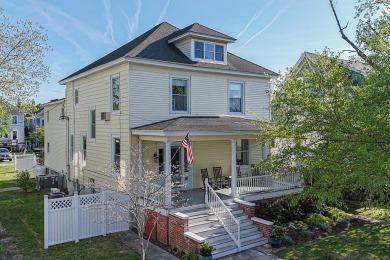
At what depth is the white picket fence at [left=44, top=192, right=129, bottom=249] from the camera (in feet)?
37.1

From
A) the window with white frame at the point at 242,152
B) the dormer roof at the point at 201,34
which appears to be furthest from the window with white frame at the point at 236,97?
the dormer roof at the point at 201,34

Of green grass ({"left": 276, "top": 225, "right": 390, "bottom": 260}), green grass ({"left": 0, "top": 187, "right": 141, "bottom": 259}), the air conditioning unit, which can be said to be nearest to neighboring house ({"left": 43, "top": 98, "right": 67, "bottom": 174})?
the air conditioning unit

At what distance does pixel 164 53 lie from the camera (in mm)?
15195

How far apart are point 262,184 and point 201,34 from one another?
8010 mm

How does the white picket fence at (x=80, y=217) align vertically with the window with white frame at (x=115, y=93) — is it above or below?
below

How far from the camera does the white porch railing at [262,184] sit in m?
14.1

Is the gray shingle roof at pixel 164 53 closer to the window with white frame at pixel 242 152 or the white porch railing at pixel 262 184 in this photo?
the window with white frame at pixel 242 152

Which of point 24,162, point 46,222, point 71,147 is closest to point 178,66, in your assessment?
point 46,222

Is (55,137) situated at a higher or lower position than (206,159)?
higher

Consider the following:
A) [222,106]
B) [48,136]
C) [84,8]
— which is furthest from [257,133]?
[48,136]

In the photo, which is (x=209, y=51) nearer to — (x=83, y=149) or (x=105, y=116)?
(x=105, y=116)

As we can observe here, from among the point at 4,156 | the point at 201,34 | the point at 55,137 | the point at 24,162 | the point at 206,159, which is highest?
the point at 201,34

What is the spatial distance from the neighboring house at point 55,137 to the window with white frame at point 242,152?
11.7 m

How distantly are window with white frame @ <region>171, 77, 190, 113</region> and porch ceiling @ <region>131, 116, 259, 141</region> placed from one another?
0.72 meters
